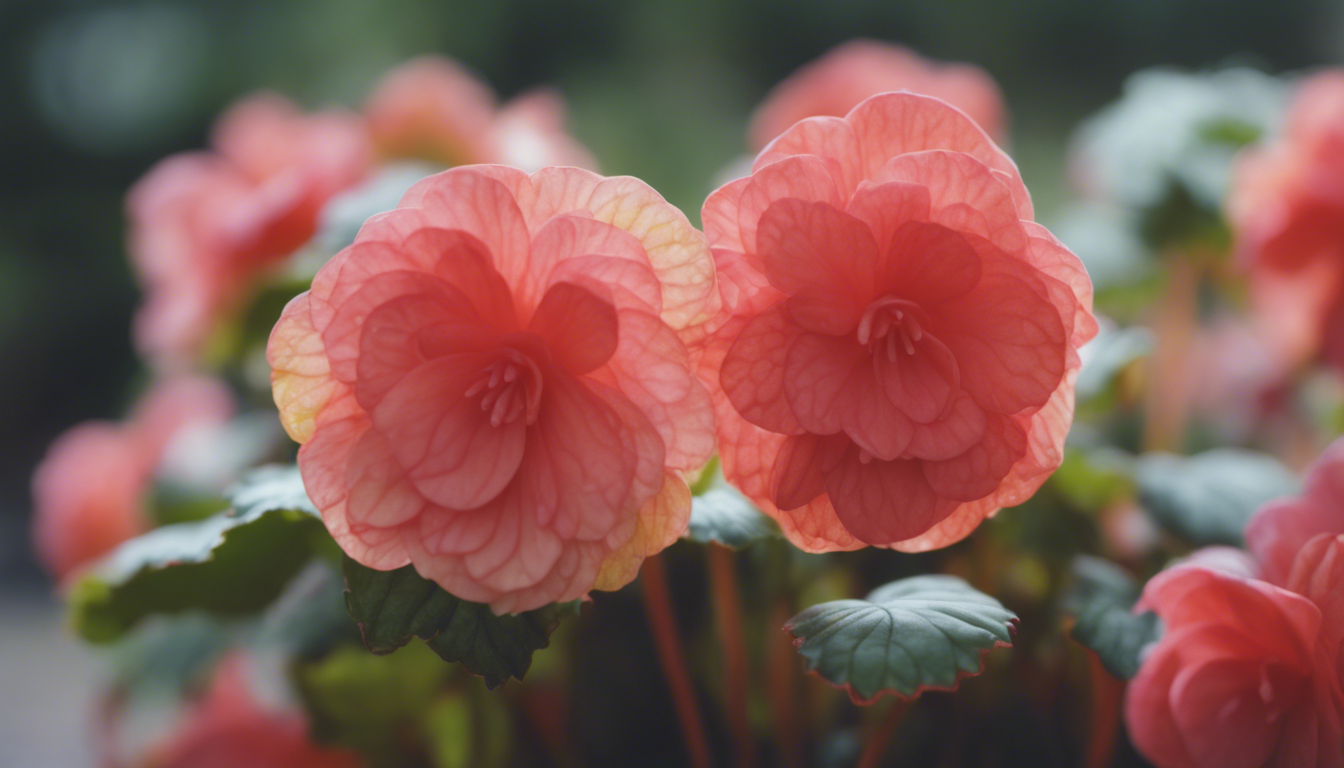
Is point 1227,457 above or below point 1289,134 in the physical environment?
below

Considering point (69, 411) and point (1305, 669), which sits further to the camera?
point (69, 411)

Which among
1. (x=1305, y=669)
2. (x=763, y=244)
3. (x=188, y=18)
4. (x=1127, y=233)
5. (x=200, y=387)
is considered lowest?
(x=1305, y=669)

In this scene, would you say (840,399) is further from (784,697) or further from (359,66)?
(359,66)

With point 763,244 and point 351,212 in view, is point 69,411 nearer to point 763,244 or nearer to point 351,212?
point 351,212

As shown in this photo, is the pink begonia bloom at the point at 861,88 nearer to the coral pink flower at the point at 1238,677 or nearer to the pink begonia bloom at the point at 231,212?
the pink begonia bloom at the point at 231,212

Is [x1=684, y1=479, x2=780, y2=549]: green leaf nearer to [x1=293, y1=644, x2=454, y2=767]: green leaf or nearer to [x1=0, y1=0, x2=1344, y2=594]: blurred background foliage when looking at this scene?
[x1=293, y1=644, x2=454, y2=767]: green leaf

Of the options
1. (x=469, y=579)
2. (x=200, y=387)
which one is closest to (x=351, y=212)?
(x=469, y=579)

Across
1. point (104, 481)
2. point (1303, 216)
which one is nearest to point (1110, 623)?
point (1303, 216)
